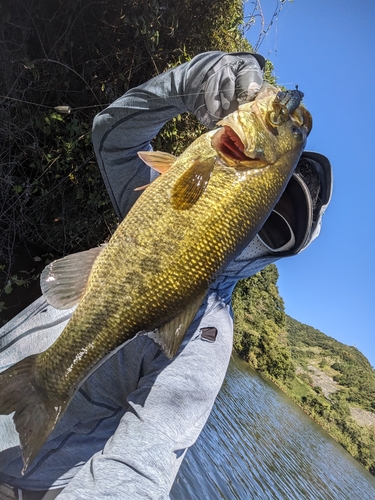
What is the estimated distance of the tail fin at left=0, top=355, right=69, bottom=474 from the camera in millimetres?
1628

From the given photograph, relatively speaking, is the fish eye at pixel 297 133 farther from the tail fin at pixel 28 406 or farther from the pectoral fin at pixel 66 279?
the tail fin at pixel 28 406

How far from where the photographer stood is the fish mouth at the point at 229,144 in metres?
1.99

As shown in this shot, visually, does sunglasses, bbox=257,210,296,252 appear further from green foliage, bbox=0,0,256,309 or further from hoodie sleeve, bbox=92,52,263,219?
green foliage, bbox=0,0,256,309

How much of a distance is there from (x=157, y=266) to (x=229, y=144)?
743mm

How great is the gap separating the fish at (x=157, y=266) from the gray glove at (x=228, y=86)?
0.08 meters

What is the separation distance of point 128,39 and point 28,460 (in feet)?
14.2

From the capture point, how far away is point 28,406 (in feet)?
5.57

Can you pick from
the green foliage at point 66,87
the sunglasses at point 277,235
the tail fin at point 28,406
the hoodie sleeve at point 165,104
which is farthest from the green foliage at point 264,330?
the tail fin at point 28,406

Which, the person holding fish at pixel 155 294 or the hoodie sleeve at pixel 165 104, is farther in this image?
the hoodie sleeve at pixel 165 104

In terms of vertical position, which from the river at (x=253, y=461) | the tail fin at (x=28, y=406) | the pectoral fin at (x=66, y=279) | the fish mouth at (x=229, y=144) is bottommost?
the river at (x=253, y=461)

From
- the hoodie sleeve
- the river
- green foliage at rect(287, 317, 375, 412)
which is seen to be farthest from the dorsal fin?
green foliage at rect(287, 317, 375, 412)

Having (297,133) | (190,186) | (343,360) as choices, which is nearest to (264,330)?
(297,133)

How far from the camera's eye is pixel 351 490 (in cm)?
2112

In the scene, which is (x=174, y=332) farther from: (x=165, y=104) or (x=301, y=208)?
(x=165, y=104)
